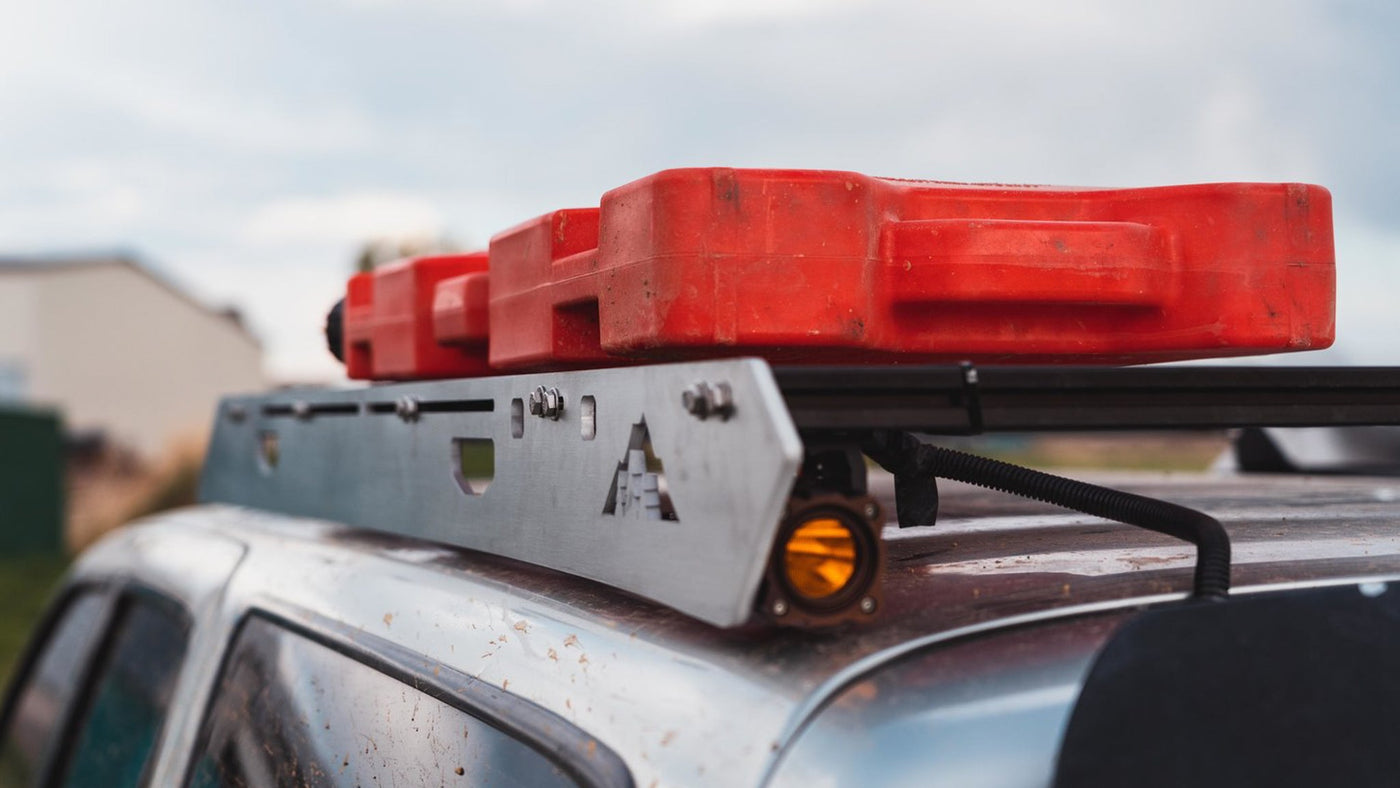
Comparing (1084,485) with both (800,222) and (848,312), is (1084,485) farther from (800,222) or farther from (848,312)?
(800,222)

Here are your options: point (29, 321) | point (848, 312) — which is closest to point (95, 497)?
point (29, 321)

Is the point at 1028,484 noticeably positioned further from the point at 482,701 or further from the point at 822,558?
the point at 482,701

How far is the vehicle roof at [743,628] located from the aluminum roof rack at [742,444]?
7 cm

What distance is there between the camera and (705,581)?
48.2 inches

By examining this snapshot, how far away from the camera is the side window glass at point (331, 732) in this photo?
5.07 feet

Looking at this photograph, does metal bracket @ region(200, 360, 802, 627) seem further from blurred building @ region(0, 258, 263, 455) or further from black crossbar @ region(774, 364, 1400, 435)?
blurred building @ region(0, 258, 263, 455)

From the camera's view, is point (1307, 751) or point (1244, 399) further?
point (1244, 399)

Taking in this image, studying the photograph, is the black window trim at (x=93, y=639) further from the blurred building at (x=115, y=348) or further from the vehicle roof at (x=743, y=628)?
the blurred building at (x=115, y=348)

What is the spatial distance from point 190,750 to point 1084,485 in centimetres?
151

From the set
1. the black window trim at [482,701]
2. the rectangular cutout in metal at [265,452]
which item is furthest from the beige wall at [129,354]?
the black window trim at [482,701]

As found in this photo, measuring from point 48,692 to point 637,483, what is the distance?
259 centimetres

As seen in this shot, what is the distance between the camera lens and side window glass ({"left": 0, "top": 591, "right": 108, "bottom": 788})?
3123 millimetres

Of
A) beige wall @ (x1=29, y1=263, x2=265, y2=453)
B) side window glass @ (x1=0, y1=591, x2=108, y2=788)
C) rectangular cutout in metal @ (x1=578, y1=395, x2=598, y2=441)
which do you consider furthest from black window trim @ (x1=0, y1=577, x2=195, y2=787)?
beige wall @ (x1=29, y1=263, x2=265, y2=453)

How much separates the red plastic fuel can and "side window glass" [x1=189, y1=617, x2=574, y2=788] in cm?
48
